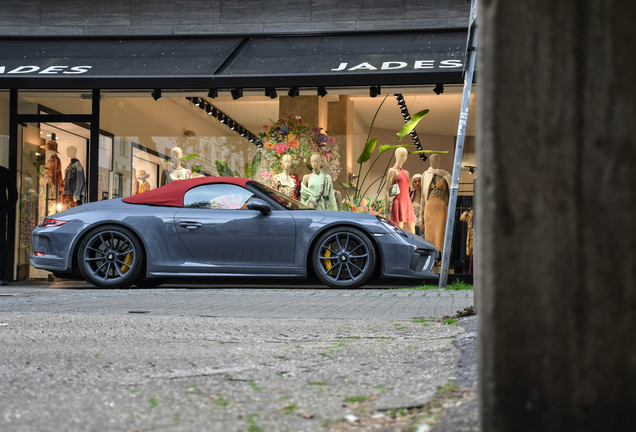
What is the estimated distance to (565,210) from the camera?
119 centimetres

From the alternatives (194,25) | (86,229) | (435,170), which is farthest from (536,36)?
(194,25)

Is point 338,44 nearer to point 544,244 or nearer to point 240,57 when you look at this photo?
point 240,57

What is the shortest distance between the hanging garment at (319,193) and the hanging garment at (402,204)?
91 cm

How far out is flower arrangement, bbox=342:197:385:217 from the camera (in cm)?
1086

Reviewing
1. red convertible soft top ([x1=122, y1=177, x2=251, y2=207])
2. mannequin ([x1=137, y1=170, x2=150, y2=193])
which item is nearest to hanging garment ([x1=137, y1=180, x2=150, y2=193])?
mannequin ([x1=137, y1=170, x2=150, y2=193])

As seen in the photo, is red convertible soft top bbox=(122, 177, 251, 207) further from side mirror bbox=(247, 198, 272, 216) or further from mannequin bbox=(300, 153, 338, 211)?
mannequin bbox=(300, 153, 338, 211)

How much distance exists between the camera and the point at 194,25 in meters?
12.8

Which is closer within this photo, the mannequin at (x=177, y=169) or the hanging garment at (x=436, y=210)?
the hanging garment at (x=436, y=210)

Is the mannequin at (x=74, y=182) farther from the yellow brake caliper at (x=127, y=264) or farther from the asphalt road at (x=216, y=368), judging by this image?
the asphalt road at (x=216, y=368)

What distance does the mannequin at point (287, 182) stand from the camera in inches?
435

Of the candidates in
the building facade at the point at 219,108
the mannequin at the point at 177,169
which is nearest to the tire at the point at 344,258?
the building facade at the point at 219,108

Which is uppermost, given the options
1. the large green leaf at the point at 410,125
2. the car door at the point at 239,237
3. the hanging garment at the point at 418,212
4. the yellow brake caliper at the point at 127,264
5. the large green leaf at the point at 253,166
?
the large green leaf at the point at 410,125

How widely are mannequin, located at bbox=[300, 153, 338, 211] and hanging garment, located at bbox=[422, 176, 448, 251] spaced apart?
4.64 ft

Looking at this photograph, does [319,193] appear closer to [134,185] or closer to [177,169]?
[177,169]
